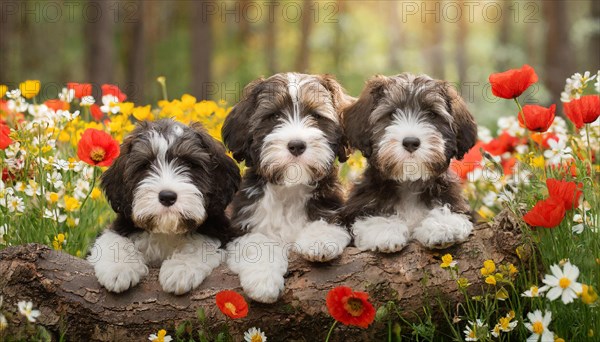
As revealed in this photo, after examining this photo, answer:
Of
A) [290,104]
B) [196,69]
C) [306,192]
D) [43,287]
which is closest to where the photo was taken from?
[43,287]

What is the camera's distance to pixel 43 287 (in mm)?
4332

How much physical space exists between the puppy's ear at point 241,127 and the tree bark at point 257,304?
896 mm

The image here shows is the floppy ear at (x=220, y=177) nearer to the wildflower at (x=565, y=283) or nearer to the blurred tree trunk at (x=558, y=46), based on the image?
the wildflower at (x=565, y=283)

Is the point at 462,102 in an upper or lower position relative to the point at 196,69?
upper

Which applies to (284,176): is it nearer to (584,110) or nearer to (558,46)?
(584,110)

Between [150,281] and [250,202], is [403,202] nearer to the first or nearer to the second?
[250,202]

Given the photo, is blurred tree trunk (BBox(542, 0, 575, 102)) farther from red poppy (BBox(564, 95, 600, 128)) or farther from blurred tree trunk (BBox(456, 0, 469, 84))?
blurred tree trunk (BBox(456, 0, 469, 84))

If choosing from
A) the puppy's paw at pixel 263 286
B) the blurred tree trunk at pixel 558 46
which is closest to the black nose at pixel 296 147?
the puppy's paw at pixel 263 286

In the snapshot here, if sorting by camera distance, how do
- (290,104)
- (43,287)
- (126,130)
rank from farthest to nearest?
(126,130), (290,104), (43,287)

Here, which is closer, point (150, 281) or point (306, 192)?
point (150, 281)

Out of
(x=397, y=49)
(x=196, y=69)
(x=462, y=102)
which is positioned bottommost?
(x=397, y=49)

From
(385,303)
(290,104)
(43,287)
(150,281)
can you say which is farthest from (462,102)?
(43,287)

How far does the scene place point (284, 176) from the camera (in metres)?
4.57

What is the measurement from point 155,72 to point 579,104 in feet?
84.6
